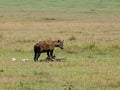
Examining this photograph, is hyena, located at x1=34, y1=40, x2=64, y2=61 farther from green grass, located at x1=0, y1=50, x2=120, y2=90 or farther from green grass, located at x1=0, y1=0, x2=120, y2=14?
green grass, located at x1=0, y1=0, x2=120, y2=14

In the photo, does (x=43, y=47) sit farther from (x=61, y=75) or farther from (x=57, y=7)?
(x=57, y=7)

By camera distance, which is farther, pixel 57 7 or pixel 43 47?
pixel 57 7

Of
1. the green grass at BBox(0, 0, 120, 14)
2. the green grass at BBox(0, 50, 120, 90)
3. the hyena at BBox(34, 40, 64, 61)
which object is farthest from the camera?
the green grass at BBox(0, 0, 120, 14)

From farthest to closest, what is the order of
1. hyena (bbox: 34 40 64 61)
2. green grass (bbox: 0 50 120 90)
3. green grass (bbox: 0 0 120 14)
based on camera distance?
green grass (bbox: 0 0 120 14) → hyena (bbox: 34 40 64 61) → green grass (bbox: 0 50 120 90)

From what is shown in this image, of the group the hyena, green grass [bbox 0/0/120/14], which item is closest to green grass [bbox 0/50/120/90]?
the hyena

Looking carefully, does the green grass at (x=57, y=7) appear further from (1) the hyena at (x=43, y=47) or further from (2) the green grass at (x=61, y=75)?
(2) the green grass at (x=61, y=75)

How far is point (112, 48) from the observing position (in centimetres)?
2070

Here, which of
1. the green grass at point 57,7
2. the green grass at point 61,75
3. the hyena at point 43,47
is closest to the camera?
the green grass at point 61,75

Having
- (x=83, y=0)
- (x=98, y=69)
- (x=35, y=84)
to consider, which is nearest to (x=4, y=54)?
(x=98, y=69)

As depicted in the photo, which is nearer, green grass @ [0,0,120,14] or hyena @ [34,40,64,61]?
hyena @ [34,40,64,61]

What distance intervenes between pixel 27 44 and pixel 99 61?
721 centimetres

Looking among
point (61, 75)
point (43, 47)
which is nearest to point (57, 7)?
point (43, 47)

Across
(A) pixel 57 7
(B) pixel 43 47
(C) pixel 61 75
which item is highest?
(C) pixel 61 75

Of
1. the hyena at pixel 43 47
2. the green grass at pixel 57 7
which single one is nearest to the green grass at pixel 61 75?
the hyena at pixel 43 47
